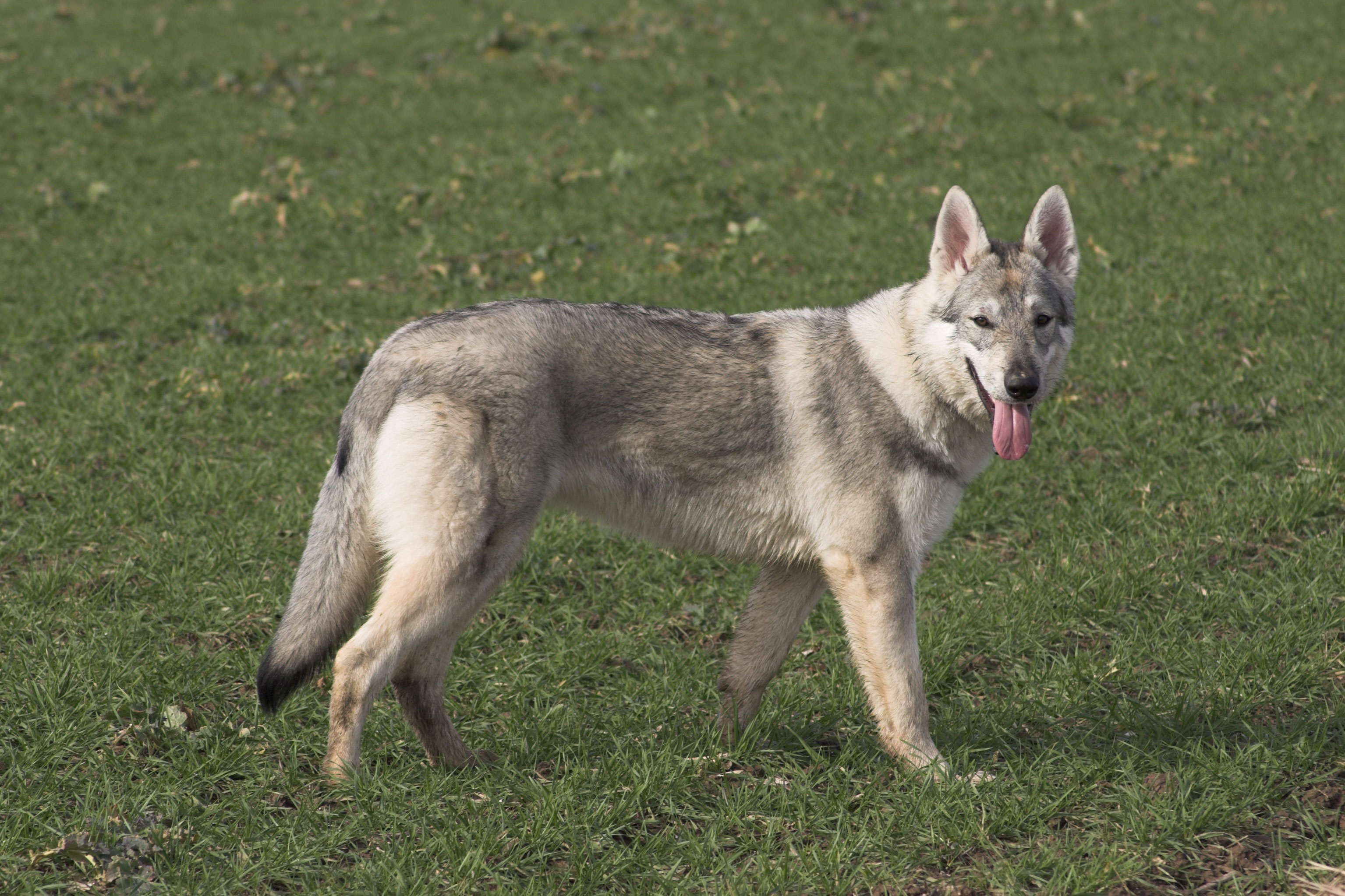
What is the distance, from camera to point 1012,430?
4262mm

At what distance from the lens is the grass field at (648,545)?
395 centimetres

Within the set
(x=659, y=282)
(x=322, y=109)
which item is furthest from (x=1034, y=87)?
(x=322, y=109)

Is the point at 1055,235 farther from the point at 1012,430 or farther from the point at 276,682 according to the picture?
the point at 276,682

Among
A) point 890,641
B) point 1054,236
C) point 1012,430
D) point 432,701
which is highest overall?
point 1054,236

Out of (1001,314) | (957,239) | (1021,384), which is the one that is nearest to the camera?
(1021,384)

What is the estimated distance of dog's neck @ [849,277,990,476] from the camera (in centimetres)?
444

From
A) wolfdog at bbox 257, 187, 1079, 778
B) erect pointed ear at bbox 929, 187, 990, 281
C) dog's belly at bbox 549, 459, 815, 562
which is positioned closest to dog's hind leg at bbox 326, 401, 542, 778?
wolfdog at bbox 257, 187, 1079, 778

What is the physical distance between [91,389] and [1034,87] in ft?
30.8

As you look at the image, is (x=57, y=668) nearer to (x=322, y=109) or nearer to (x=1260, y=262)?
(x=1260, y=262)

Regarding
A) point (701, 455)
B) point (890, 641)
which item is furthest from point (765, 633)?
point (701, 455)

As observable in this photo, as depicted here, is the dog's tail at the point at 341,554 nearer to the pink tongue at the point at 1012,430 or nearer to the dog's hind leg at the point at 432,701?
the dog's hind leg at the point at 432,701

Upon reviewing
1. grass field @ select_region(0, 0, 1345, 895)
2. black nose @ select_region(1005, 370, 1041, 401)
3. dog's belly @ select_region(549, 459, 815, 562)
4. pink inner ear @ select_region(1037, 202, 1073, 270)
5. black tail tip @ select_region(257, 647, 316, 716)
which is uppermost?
pink inner ear @ select_region(1037, 202, 1073, 270)

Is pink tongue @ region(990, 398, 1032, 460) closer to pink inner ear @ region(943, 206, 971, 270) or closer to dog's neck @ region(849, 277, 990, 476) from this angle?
dog's neck @ region(849, 277, 990, 476)

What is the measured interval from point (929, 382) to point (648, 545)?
2034 millimetres
